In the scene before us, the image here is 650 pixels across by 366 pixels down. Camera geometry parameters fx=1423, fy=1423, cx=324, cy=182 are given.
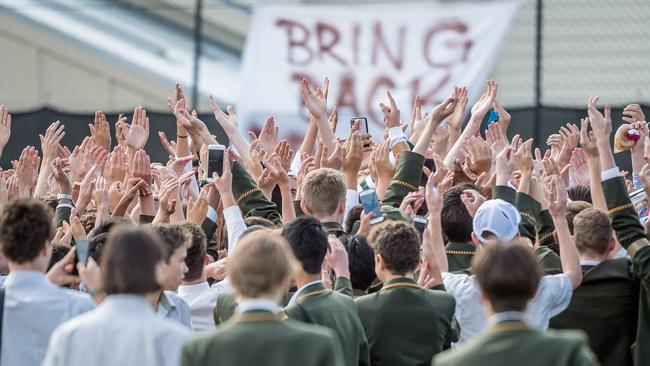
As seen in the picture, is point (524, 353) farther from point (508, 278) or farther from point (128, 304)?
point (128, 304)

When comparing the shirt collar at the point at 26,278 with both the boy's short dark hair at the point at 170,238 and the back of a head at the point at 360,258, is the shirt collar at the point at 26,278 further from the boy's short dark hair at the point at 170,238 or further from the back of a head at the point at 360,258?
the back of a head at the point at 360,258

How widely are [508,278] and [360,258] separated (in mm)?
1925

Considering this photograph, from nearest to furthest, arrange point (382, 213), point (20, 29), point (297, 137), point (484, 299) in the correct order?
1. point (484, 299)
2. point (382, 213)
3. point (297, 137)
4. point (20, 29)

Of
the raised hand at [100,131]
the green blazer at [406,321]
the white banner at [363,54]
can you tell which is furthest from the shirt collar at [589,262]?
the white banner at [363,54]

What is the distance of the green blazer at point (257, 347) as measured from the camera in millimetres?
4484

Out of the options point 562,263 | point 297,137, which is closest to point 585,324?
Result: point 562,263

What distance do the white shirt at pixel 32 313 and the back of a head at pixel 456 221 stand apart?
2.13 metres

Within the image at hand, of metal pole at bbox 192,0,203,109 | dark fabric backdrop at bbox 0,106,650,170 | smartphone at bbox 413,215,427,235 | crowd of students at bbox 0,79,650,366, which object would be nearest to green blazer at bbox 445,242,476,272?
crowd of students at bbox 0,79,650,366

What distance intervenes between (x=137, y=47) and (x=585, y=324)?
12032 mm

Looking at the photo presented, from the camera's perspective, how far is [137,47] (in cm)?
1780

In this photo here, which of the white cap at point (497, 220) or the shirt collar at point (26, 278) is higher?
the white cap at point (497, 220)

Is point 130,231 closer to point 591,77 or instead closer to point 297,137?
point 297,137

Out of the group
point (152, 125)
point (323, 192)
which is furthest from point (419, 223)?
point (152, 125)

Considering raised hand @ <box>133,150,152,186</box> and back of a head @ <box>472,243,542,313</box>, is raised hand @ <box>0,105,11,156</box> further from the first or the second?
back of a head @ <box>472,243,542,313</box>
